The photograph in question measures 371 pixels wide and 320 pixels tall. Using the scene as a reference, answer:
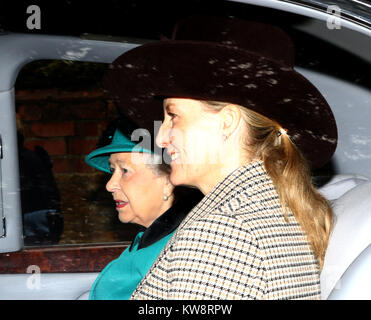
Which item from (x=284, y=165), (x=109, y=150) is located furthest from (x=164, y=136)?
(x=109, y=150)

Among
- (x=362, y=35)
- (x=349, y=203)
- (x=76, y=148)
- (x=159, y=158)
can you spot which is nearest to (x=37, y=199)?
(x=76, y=148)

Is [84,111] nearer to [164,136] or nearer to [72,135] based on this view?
[72,135]

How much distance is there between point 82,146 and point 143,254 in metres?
0.39

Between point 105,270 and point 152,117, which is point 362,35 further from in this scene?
point 105,270

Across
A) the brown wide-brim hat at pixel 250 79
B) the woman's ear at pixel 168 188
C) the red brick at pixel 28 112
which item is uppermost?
the brown wide-brim hat at pixel 250 79

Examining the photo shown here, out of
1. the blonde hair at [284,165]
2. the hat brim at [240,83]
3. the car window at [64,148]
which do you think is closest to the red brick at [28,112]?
the car window at [64,148]

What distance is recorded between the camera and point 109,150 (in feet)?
6.42

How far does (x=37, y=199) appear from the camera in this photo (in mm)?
2014

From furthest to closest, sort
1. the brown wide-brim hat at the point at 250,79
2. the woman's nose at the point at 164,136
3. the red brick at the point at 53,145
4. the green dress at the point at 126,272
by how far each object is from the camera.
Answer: the red brick at the point at 53,145
the green dress at the point at 126,272
the woman's nose at the point at 164,136
the brown wide-brim hat at the point at 250,79

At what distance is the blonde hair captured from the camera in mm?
1506

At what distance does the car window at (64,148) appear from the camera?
1952 millimetres

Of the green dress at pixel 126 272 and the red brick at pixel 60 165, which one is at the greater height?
the red brick at pixel 60 165

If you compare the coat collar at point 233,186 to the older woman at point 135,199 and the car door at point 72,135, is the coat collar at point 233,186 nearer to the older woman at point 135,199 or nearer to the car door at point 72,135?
the older woman at point 135,199

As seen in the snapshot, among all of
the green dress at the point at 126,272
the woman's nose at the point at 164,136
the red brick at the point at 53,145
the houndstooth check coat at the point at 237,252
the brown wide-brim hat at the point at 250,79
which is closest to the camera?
the houndstooth check coat at the point at 237,252
